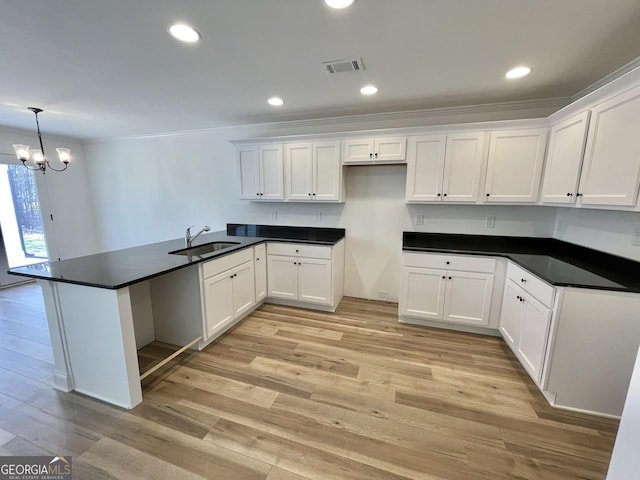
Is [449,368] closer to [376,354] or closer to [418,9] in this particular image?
[376,354]

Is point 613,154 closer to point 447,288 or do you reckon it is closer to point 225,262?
point 447,288

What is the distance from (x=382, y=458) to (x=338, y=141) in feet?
9.68

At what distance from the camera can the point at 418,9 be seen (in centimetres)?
140

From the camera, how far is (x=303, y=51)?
1826 mm

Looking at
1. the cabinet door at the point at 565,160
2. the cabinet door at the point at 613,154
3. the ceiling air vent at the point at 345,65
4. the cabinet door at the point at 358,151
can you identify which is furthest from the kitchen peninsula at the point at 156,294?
the cabinet door at the point at 613,154

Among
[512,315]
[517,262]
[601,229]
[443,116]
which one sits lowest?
[512,315]

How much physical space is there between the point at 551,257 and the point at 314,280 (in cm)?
247

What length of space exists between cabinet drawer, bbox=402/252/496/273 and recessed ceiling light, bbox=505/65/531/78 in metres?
1.64

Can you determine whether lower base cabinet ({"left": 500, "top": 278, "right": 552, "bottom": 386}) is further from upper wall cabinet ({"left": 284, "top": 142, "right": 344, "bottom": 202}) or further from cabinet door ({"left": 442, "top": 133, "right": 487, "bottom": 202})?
upper wall cabinet ({"left": 284, "top": 142, "right": 344, "bottom": 202})

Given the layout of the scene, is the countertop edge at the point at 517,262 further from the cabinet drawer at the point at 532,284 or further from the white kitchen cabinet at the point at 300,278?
the white kitchen cabinet at the point at 300,278

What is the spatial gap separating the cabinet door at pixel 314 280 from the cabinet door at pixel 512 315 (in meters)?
1.85

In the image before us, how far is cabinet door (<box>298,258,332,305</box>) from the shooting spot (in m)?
3.21

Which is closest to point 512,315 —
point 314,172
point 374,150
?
point 374,150

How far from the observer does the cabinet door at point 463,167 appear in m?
2.70
